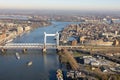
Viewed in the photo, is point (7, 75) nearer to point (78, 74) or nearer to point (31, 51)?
point (78, 74)

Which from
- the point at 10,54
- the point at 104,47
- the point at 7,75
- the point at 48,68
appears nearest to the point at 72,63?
the point at 48,68

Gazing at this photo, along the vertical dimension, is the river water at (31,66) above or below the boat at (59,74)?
below

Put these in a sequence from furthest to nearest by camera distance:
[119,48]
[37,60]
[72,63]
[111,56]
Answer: [119,48]
[111,56]
[37,60]
[72,63]

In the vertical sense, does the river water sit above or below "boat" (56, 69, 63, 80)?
below

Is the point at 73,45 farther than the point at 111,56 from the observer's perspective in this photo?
Yes

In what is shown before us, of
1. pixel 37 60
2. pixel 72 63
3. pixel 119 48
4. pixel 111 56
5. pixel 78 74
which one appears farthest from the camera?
pixel 119 48

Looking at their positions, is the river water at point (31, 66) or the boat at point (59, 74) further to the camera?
the river water at point (31, 66)

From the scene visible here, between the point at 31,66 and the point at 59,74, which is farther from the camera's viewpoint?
the point at 31,66

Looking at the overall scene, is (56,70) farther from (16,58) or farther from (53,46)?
(53,46)

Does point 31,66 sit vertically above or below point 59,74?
below

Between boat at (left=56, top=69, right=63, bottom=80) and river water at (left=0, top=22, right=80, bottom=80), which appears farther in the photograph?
river water at (left=0, top=22, right=80, bottom=80)
